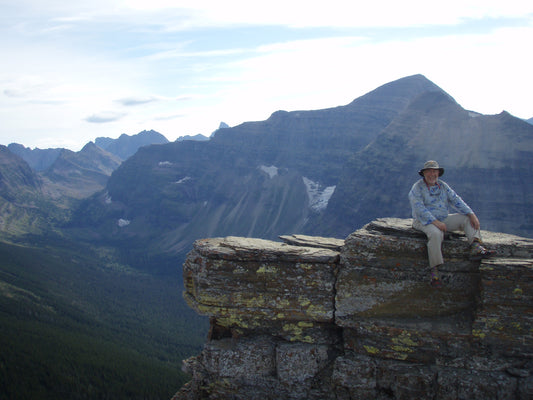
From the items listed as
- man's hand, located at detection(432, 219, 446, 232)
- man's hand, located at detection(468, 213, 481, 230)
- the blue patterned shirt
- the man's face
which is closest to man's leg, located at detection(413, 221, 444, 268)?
man's hand, located at detection(432, 219, 446, 232)

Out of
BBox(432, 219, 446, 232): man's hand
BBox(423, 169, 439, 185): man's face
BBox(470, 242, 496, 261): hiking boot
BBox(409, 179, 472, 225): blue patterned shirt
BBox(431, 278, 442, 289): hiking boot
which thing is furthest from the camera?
BBox(423, 169, 439, 185): man's face

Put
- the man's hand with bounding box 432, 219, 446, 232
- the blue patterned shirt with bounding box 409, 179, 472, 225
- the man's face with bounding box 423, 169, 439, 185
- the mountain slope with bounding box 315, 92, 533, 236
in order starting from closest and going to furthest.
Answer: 1. the man's hand with bounding box 432, 219, 446, 232
2. the blue patterned shirt with bounding box 409, 179, 472, 225
3. the man's face with bounding box 423, 169, 439, 185
4. the mountain slope with bounding box 315, 92, 533, 236

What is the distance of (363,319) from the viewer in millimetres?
16516

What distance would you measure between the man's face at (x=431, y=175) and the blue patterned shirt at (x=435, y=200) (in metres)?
0.19

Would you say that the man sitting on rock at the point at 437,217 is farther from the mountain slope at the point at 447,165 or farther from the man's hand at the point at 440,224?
the mountain slope at the point at 447,165

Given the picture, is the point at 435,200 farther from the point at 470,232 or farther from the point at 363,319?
the point at 363,319

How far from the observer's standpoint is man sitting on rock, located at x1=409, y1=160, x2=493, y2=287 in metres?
15.4

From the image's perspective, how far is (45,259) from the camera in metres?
186

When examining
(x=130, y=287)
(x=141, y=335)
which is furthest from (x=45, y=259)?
(x=141, y=335)

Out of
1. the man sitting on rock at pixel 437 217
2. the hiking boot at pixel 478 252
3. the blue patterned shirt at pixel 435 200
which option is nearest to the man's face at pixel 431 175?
the man sitting on rock at pixel 437 217

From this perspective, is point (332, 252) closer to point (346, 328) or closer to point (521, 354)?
point (346, 328)

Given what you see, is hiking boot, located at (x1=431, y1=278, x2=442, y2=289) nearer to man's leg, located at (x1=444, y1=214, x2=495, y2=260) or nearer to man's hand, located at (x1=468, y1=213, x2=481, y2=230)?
man's leg, located at (x1=444, y1=214, x2=495, y2=260)

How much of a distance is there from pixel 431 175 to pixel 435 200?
105 centimetres

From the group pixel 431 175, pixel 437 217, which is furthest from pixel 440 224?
pixel 431 175
